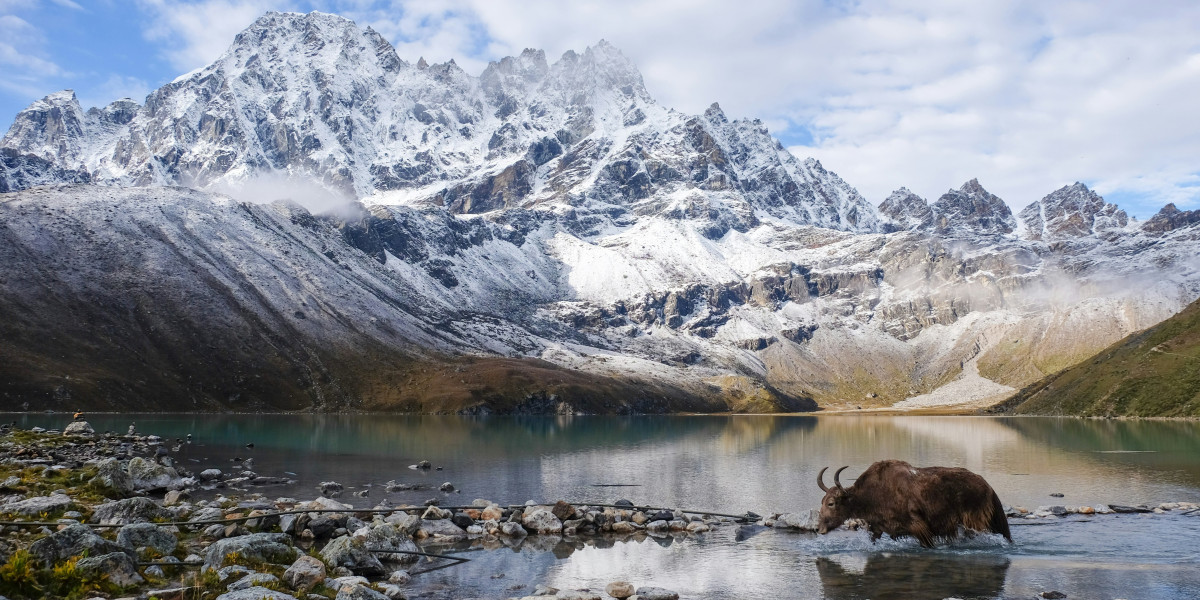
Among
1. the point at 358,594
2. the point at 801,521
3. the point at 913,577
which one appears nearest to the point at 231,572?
the point at 358,594

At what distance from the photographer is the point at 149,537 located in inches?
1035

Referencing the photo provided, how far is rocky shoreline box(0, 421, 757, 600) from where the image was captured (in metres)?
→ 21.3

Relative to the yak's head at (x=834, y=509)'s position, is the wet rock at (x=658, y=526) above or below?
below

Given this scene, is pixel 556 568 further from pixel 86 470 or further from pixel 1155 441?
pixel 1155 441

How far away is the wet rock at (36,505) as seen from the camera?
3065cm

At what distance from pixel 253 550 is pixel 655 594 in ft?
45.7

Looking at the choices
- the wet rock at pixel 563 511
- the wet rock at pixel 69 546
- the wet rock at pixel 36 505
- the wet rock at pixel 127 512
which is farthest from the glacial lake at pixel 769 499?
the wet rock at pixel 36 505

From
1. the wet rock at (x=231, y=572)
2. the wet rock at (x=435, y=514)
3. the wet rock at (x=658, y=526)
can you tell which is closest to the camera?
the wet rock at (x=231, y=572)

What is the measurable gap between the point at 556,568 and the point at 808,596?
1012 centimetres

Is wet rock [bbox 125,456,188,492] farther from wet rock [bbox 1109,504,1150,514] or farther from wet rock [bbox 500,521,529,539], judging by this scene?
wet rock [bbox 1109,504,1150,514]

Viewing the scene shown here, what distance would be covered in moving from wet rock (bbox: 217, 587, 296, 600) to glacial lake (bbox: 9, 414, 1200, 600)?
7279 mm

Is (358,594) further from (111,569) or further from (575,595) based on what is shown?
(575,595)

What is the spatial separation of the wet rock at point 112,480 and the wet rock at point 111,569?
23.1 m

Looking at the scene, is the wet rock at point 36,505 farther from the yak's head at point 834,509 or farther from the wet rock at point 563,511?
the yak's head at point 834,509
